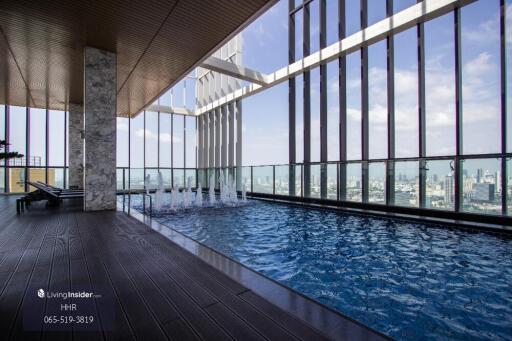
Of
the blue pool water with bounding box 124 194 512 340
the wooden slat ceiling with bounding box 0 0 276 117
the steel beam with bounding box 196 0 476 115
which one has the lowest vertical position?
the blue pool water with bounding box 124 194 512 340

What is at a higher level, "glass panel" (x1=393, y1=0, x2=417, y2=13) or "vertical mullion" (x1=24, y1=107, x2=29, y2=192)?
"glass panel" (x1=393, y1=0, x2=417, y2=13)

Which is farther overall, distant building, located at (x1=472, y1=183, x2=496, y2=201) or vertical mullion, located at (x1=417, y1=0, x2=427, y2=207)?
vertical mullion, located at (x1=417, y1=0, x2=427, y2=207)

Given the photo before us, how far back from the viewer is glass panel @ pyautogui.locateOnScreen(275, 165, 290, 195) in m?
10.8

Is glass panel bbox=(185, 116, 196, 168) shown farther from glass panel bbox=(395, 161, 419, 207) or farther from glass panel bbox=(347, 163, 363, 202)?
glass panel bbox=(395, 161, 419, 207)

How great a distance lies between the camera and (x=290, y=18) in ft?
38.7

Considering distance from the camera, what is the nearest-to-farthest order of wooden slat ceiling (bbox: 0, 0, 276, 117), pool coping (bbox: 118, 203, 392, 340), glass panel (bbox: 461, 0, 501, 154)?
pool coping (bbox: 118, 203, 392, 340), wooden slat ceiling (bbox: 0, 0, 276, 117), glass panel (bbox: 461, 0, 501, 154)

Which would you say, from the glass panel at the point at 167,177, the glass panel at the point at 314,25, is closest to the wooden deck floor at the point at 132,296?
the glass panel at the point at 314,25

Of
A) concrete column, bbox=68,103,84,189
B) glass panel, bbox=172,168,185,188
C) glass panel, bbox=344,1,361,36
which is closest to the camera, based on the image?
glass panel, bbox=344,1,361,36

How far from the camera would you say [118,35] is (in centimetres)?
620

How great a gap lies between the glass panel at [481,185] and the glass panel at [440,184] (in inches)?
9.9

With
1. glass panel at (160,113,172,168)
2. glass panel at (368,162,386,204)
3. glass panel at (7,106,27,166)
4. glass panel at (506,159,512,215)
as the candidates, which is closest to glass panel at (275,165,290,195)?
glass panel at (368,162,386,204)

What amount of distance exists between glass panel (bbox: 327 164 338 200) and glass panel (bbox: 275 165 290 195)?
6.28ft

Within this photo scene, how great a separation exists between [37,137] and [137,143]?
4668mm

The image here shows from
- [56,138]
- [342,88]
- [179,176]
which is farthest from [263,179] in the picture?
[56,138]
